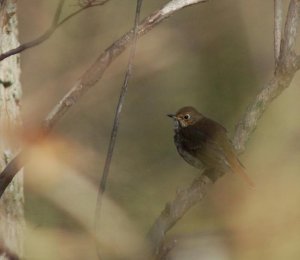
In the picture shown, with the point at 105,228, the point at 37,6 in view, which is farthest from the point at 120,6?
the point at 105,228

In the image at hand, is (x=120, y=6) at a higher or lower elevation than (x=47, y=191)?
higher

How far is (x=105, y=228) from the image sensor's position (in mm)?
4207

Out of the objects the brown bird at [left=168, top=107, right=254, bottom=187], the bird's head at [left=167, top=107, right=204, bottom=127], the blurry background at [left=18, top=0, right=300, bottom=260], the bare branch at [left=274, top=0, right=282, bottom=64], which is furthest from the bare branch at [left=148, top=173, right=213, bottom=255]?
the blurry background at [left=18, top=0, right=300, bottom=260]

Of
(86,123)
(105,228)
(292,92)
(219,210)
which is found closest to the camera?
(105,228)

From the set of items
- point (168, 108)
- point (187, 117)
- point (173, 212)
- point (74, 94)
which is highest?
point (168, 108)

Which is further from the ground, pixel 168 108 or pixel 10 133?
Result: pixel 168 108

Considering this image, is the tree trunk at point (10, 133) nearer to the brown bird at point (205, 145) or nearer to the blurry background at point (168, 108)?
the brown bird at point (205, 145)

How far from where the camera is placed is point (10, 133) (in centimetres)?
399

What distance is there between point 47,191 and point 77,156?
1.69m

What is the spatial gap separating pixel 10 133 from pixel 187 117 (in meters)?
1.59

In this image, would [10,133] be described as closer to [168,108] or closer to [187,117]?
[187,117]

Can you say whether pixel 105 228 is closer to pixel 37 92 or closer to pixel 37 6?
pixel 37 92

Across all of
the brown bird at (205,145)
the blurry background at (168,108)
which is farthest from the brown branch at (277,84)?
the blurry background at (168,108)

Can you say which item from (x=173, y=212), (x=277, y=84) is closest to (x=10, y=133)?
(x=173, y=212)
